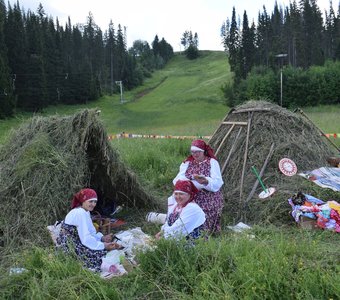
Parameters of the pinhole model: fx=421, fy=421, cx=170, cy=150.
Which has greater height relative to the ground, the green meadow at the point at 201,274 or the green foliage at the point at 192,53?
the green foliage at the point at 192,53

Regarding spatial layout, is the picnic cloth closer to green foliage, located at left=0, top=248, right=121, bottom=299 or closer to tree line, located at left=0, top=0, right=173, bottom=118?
green foliage, located at left=0, top=248, right=121, bottom=299

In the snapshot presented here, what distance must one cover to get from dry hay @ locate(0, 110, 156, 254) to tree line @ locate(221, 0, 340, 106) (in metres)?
37.5

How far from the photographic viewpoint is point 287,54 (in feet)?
187

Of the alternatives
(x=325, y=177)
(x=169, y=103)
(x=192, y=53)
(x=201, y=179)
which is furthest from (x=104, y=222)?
(x=192, y=53)

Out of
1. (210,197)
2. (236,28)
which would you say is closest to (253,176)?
(210,197)

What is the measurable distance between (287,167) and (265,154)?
1.59 feet

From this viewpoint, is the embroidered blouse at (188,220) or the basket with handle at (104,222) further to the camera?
the basket with handle at (104,222)

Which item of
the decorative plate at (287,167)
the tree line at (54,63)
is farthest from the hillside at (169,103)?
the decorative plate at (287,167)

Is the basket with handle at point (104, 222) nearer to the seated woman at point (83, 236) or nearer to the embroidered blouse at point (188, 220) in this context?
the seated woman at point (83, 236)

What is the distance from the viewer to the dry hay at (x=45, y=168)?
4980mm

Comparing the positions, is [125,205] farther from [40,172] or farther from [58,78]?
[58,78]

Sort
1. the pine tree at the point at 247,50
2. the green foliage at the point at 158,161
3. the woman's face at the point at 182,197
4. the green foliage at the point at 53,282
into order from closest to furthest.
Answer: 1. the green foliage at the point at 53,282
2. the woman's face at the point at 182,197
3. the green foliage at the point at 158,161
4. the pine tree at the point at 247,50

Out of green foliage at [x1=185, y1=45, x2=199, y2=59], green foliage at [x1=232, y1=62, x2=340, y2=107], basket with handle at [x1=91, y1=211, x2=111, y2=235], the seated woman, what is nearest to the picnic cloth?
basket with handle at [x1=91, y1=211, x2=111, y2=235]

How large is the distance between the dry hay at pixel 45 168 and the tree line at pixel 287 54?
3753 centimetres
